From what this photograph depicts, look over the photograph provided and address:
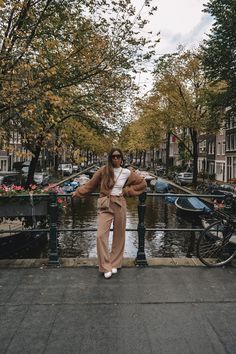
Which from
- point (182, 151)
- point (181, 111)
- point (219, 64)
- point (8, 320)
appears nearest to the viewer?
point (8, 320)

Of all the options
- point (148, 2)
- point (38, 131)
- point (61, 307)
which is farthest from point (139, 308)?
point (148, 2)

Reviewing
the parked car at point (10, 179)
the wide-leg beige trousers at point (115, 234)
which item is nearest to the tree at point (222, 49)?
the parked car at point (10, 179)

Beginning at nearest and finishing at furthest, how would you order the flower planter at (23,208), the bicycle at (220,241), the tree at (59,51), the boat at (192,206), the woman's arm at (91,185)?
1. the woman's arm at (91,185)
2. the bicycle at (220,241)
3. the flower planter at (23,208)
4. the tree at (59,51)
5. the boat at (192,206)

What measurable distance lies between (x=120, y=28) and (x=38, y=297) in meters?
10.1

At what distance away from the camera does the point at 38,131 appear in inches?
421

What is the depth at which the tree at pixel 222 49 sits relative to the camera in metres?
26.2

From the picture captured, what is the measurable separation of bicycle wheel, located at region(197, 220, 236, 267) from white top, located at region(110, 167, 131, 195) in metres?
1.53

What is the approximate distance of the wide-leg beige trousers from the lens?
205 inches

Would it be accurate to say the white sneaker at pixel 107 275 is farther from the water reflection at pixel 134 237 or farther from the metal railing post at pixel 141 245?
the water reflection at pixel 134 237

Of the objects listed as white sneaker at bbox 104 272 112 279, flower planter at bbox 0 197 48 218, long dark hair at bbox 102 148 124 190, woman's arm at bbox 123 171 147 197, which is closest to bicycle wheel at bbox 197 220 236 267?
woman's arm at bbox 123 171 147 197

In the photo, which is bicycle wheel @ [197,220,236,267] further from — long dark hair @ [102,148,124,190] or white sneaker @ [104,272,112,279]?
long dark hair @ [102,148,124,190]

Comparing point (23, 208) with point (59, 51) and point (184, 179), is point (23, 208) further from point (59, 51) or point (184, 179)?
point (184, 179)

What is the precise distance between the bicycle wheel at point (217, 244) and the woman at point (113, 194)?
1323 millimetres

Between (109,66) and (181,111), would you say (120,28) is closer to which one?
(109,66)
